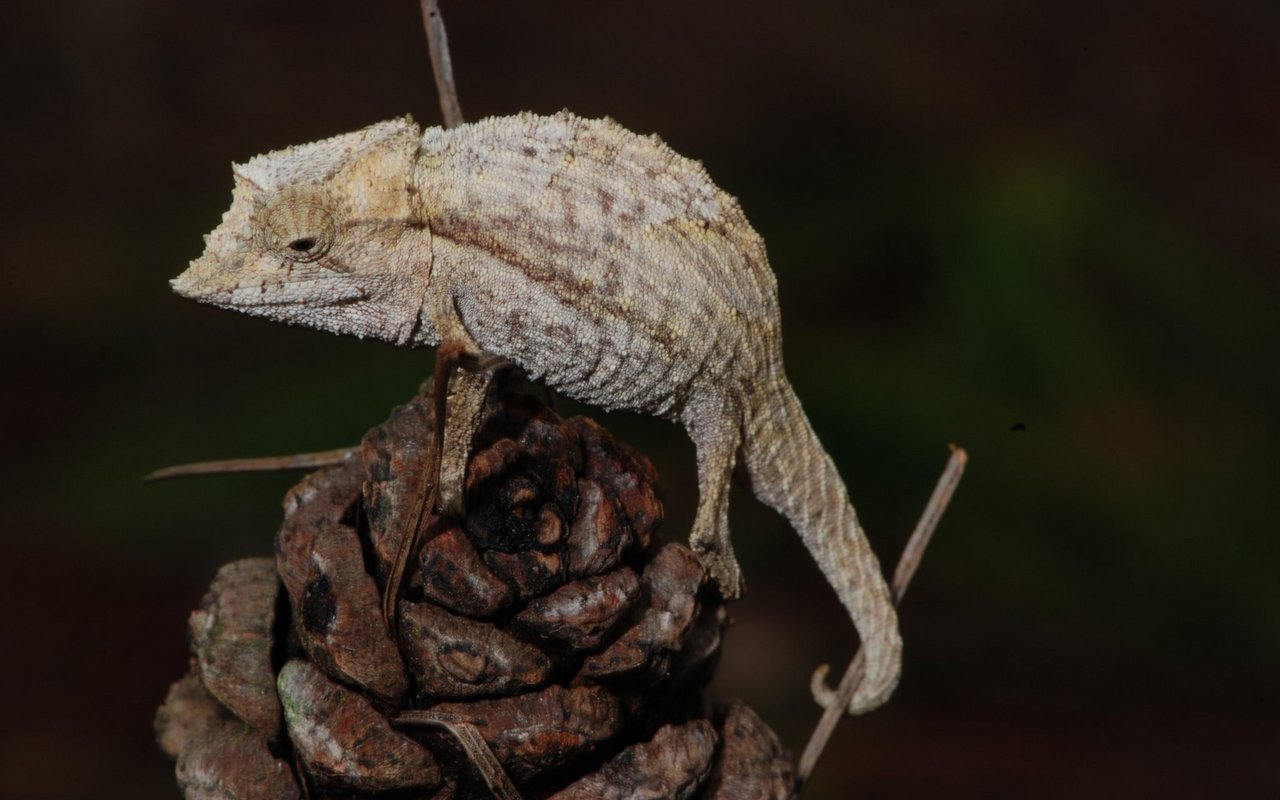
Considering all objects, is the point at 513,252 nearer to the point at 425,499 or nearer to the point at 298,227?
the point at 298,227

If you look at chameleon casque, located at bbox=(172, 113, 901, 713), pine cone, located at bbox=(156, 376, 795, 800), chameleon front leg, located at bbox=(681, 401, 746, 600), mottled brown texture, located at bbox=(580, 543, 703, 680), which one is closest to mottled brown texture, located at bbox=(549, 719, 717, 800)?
pine cone, located at bbox=(156, 376, 795, 800)

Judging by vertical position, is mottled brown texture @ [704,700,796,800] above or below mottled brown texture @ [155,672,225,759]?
A: below

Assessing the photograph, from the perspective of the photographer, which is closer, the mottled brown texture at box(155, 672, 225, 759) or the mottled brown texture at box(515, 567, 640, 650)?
the mottled brown texture at box(515, 567, 640, 650)

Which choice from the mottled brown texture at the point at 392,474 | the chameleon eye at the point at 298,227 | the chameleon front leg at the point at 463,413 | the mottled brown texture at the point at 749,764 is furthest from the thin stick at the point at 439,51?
the mottled brown texture at the point at 749,764

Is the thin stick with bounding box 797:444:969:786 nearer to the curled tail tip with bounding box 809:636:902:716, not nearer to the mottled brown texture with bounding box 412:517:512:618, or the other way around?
the curled tail tip with bounding box 809:636:902:716

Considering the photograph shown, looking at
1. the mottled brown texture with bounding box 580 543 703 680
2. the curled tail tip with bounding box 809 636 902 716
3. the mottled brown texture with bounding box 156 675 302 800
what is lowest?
the curled tail tip with bounding box 809 636 902 716

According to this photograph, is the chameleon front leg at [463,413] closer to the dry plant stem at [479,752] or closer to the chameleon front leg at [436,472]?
the chameleon front leg at [436,472]

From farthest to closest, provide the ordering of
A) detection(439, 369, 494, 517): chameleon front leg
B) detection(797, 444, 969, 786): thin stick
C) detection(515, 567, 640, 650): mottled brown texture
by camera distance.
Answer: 1. detection(797, 444, 969, 786): thin stick
2. detection(439, 369, 494, 517): chameleon front leg
3. detection(515, 567, 640, 650): mottled brown texture
